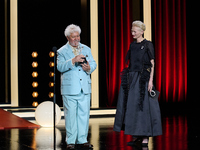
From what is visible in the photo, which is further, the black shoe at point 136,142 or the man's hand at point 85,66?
the black shoe at point 136,142

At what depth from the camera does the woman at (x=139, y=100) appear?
3707 millimetres

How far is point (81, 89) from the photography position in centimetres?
360

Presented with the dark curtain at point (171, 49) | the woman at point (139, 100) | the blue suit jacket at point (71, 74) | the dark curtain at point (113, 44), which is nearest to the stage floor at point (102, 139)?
the woman at point (139, 100)

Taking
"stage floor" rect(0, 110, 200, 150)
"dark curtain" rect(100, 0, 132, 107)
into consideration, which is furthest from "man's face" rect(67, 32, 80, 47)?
"dark curtain" rect(100, 0, 132, 107)

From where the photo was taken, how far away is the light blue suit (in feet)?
11.7

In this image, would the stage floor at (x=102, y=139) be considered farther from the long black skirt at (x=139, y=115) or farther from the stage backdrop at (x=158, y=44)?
the stage backdrop at (x=158, y=44)

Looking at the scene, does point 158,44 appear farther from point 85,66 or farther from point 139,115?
point 85,66

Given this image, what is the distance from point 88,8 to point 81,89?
4.97 m

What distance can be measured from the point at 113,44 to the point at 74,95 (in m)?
4.75

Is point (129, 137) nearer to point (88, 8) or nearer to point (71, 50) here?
point (71, 50)

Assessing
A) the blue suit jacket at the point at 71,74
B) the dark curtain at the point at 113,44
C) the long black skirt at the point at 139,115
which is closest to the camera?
the blue suit jacket at the point at 71,74

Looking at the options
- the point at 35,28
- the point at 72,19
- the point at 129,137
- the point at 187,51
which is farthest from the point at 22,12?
the point at 129,137

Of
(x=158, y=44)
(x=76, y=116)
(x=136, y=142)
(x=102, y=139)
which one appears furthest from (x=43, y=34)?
(x=136, y=142)

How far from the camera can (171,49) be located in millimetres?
8680
